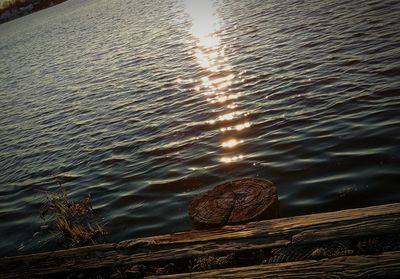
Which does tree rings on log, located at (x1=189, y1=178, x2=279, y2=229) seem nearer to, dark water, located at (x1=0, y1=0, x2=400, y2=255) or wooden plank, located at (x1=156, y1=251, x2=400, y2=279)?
wooden plank, located at (x1=156, y1=251, x2=400, y2=279)

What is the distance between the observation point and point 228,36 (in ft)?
66.2

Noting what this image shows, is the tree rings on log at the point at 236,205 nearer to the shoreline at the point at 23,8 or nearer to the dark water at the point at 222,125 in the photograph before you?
the dark water at the point at 222,125

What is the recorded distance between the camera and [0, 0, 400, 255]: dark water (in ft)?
23.8

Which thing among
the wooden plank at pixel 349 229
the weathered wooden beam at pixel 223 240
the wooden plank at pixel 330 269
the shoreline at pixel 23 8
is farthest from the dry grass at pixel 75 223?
the shoreline at pixel 23 8

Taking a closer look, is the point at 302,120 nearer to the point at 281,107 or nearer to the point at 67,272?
the point at 281,107

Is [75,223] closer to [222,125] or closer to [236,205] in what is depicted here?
[236,205]

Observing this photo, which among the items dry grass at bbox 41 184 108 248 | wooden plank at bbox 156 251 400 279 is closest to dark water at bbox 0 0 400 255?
dry grass at bbox 41 184 108 248

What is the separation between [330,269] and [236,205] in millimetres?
1633

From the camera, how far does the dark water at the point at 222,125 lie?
7242mm

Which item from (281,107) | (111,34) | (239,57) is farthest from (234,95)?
(111,34)

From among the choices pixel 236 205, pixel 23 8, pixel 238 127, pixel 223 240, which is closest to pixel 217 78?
pixel 238 127

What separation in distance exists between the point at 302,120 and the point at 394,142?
234cm

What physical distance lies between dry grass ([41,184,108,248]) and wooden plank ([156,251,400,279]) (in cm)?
333

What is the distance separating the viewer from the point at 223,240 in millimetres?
4598
